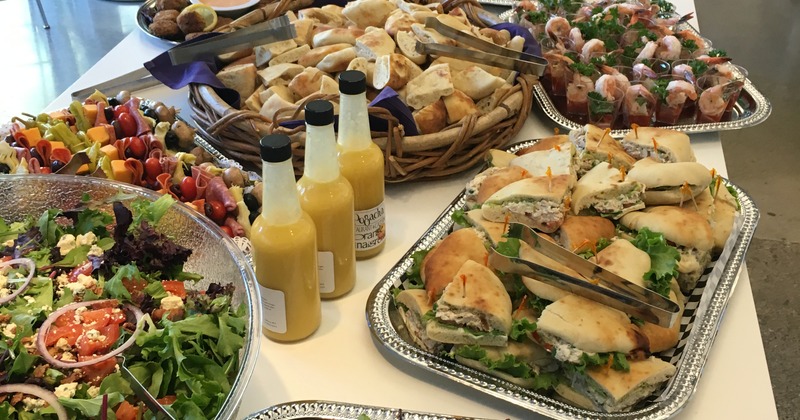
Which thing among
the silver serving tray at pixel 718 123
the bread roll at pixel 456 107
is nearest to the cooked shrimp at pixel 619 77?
the silver serving tray at pixel 718 123

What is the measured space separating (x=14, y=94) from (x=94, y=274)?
138 inches

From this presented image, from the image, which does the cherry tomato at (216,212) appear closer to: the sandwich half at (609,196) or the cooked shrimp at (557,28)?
the sandwich half at (609,196)

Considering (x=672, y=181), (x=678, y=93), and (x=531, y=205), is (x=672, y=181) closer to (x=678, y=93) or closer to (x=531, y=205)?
(x=531, y=205)

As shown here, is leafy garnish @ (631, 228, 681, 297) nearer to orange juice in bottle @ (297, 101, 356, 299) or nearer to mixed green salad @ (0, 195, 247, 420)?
orange juice in bottle @ (297, 101, 356, 299)

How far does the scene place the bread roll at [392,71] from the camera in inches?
62.8

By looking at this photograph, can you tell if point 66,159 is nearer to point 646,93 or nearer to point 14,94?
point 646,93

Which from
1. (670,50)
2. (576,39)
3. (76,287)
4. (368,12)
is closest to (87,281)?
(76,287)

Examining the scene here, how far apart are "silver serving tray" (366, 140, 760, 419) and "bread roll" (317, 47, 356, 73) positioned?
0.48 meters

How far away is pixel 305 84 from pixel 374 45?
0.20 m

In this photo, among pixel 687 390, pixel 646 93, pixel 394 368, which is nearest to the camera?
pixel 687 390

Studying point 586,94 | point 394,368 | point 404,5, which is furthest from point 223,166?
point 586,94

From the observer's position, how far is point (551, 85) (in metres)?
2.01

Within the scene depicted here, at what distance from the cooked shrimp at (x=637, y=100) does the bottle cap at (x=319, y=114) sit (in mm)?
1061

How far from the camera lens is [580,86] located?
1.89 metres
